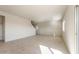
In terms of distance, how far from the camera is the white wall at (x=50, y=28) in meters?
11.9

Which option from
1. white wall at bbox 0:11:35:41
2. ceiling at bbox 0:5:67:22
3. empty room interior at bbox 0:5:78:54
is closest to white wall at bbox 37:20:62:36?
empty room interior at bbox 0:5:78:54

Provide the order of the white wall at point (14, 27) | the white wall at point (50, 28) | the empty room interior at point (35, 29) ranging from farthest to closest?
the white wall at point (50, 28) < the white wall at point (14, 27) < the empty room interior at point (35, 29)

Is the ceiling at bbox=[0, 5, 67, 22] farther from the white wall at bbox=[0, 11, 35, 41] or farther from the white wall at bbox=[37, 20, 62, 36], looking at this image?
the white wall at bbox=[37, 20, 62, 36]

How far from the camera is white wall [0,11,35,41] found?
712 centimetres

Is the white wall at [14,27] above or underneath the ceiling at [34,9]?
underneath

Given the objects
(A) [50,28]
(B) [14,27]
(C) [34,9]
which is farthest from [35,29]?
(C) [34,9]

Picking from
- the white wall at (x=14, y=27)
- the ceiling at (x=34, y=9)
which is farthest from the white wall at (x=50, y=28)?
the ceiling at (x=34, y=9)

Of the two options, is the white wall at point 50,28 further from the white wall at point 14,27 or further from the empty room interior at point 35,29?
the white wall at point 14,27

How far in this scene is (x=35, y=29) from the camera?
12.2m

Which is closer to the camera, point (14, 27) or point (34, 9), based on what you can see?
point (34, 9)

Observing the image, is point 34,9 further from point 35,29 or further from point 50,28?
point 50,28

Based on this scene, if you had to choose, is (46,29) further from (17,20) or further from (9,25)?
(9,25)

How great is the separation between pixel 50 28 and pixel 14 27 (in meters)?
5.39
